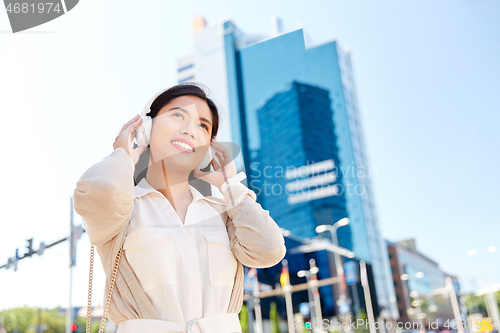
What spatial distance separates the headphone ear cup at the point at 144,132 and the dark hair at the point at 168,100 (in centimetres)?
4

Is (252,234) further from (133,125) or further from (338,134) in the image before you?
(338,134)

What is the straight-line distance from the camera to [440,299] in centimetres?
4253

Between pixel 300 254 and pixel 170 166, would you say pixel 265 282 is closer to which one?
pixel 300 254

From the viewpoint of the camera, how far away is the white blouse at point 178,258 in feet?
3.04

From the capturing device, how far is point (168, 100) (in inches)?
48.1

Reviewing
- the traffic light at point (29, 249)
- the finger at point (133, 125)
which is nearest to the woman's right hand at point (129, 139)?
the finger at point (133, 125)

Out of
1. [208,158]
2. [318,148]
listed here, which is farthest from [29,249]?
[318,148]

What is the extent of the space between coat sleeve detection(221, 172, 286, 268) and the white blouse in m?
0.04

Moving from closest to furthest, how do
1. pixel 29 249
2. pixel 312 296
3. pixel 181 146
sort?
1. pixel 181 146
2. pixel 29 249
3. pixel 312 296

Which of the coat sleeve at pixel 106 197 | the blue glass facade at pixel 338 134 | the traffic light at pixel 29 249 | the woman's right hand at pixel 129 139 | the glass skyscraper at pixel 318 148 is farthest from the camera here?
the glass skyscraper at pixel 318 148

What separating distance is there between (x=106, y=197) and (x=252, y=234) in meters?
0.39

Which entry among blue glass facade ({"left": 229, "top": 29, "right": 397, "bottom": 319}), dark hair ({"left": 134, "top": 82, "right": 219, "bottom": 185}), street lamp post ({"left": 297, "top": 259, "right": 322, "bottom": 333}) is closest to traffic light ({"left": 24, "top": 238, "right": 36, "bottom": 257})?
dark hair ({"left": 134, "top": 82, "right": 219, "bottom": 185})

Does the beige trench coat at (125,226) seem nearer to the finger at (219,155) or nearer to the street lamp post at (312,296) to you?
the finger at (219,155)

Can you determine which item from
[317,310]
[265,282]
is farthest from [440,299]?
[265,282]
